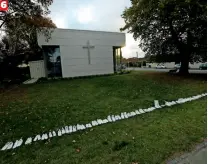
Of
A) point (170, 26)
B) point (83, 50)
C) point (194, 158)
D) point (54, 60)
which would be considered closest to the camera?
point (194, 158)

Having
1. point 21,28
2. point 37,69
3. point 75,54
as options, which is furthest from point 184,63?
point 21,28

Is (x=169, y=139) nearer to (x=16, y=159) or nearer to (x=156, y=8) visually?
(x=16, y=159)

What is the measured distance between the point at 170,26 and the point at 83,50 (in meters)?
7.43

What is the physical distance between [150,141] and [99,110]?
2628 millimetres

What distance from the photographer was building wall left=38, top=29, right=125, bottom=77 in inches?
635

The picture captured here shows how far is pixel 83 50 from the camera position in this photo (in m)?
17.1

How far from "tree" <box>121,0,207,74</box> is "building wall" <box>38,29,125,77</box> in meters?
2.12

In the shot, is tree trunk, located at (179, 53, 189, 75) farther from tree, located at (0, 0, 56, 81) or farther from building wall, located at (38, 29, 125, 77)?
tree, located at (0, 0, 56, 81)

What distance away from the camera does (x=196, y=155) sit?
3459 mm

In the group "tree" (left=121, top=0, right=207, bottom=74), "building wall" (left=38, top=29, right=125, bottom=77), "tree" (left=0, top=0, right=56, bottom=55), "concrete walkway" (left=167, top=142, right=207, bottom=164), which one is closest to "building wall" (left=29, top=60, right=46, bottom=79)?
"building wall" (left=38, top=29, right=125, bottom=77)

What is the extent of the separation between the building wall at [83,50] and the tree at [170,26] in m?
2.12

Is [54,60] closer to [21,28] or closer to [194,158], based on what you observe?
[21,28]

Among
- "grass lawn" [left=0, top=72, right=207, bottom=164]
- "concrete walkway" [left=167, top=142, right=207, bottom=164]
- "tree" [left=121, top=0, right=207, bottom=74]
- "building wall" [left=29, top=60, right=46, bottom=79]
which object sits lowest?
"concrete walkway" [left=167, top=142, right=207, bottom=164]

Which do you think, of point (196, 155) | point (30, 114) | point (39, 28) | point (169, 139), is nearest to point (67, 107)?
point (30, 114)
